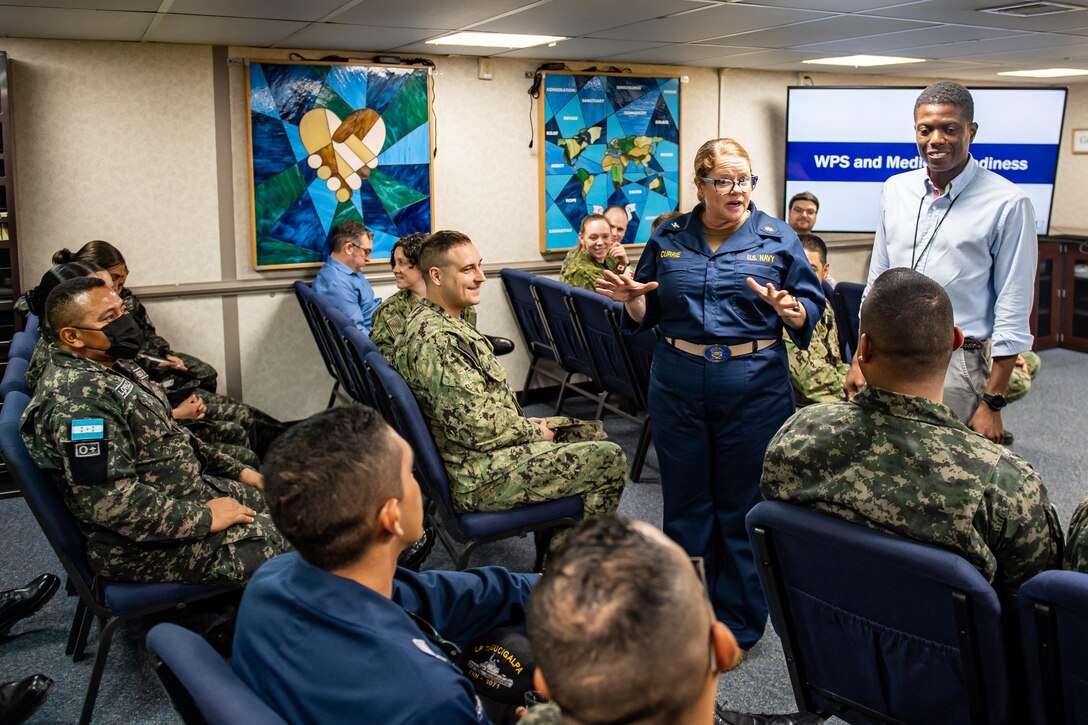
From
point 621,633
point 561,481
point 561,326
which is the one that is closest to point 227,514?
point 561,481

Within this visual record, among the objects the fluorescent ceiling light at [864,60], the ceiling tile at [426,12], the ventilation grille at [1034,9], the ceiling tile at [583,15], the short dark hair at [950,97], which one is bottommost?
the short dark hair at [950,97]

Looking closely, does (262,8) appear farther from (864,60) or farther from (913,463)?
(864,60)

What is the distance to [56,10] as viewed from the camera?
368cm

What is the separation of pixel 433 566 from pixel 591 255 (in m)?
2.52

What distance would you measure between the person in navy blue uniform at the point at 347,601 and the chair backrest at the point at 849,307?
12.1 feet

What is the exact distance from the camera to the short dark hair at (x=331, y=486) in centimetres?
138

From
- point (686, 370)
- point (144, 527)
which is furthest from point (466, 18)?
point (144, 527)

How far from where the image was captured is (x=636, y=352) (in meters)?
4.38

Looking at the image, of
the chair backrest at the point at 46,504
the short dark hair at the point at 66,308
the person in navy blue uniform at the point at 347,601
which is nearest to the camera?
the person in navy blue uniform at the point at 347,601

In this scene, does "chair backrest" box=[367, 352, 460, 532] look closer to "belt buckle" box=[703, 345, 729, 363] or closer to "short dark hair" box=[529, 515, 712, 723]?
"belt buckle" box=[703, 345, 729, 363]

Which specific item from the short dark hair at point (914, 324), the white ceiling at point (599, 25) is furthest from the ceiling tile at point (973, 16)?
the short dark hair at point (914, 324)

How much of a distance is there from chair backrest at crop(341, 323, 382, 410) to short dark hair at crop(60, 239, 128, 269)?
4.19 feet

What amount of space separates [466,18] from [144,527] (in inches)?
104

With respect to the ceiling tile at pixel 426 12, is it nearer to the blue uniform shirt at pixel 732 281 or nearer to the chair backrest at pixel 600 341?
the chair backrest at pixel 600 341
